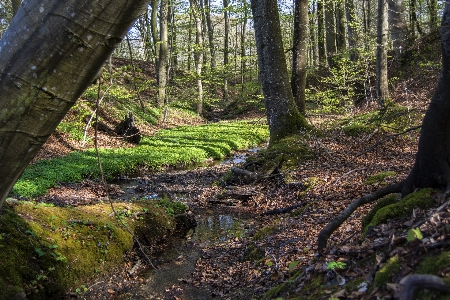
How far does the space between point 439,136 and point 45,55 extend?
3.34 metres

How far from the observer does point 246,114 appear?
2775cm

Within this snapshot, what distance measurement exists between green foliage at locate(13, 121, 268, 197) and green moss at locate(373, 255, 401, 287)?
27.8ft

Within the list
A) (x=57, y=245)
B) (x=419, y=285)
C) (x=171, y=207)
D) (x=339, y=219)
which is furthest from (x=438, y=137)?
(x=171, y=207)

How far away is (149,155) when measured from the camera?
1369cm

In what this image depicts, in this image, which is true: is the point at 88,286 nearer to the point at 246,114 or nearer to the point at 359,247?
the point at 359,247

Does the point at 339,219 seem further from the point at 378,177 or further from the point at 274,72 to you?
the point at 274,72

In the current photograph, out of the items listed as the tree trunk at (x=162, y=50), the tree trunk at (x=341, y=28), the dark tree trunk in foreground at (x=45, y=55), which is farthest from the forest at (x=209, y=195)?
the tree trunk at (x=162, y=50)

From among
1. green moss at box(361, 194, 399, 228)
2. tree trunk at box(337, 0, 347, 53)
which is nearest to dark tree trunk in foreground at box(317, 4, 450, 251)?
green moss at box(361, 194, 399, 228)

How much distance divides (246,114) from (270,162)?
19209 millimetres

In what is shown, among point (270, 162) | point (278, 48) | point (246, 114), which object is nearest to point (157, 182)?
point (270, 162)

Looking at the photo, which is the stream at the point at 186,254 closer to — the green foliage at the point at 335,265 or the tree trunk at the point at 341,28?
the green foliage at the point at 335,265

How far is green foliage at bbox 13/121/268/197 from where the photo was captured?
10266 mm

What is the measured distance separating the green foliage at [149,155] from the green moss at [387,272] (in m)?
8.46

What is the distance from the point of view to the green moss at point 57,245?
166 inches
